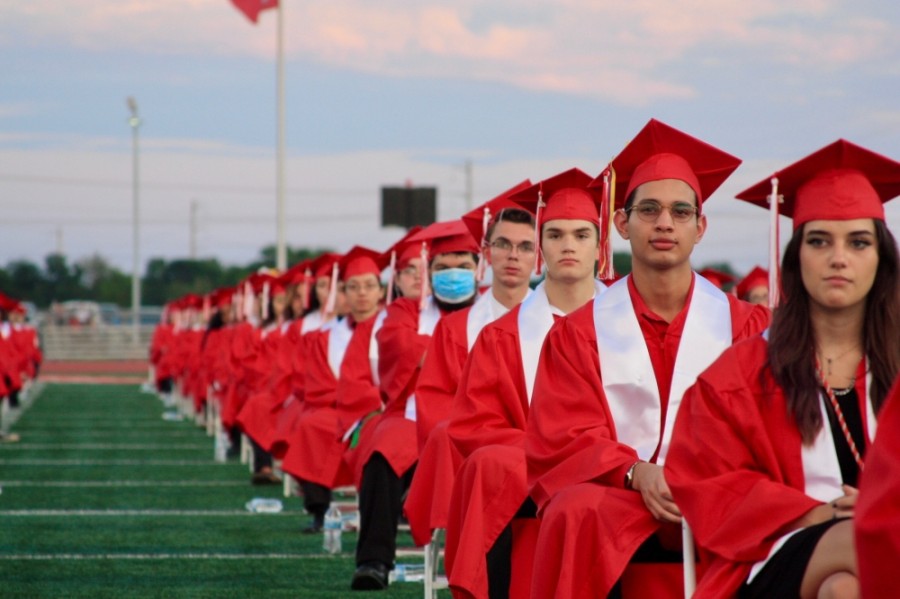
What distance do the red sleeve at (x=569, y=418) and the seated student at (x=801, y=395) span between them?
2.28 feet

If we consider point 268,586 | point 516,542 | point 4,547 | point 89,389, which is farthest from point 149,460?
point 89,389

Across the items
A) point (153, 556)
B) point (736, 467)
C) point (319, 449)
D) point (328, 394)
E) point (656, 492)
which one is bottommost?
→ point (153, 556)

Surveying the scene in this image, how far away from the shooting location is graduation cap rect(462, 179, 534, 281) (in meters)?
7.95

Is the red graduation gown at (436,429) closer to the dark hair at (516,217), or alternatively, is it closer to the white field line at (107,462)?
the dark hair at (516,217)

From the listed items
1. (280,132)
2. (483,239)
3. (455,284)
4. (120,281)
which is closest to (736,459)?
(483,239)

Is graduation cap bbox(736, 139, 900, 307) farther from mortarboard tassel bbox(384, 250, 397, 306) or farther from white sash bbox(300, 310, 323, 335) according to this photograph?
white sash bbox(300, 310, 323, 335)

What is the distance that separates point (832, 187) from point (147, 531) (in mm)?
8362

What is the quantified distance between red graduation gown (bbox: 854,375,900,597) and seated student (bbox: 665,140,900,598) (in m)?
1.00

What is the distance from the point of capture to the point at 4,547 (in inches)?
436

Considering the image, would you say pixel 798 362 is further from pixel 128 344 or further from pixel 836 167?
pixel 128 344

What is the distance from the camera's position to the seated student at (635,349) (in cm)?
537

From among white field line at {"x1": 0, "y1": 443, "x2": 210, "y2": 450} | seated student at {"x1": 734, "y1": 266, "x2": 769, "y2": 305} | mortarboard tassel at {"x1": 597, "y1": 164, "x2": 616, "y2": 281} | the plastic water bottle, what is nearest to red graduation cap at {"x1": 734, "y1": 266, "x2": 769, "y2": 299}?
seated student at {"x1": 734, "y1": 266, "x2": 769, "y2": 305}

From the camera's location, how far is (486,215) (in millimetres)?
8172

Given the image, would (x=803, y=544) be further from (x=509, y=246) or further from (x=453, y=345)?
(x=453, y=345)
